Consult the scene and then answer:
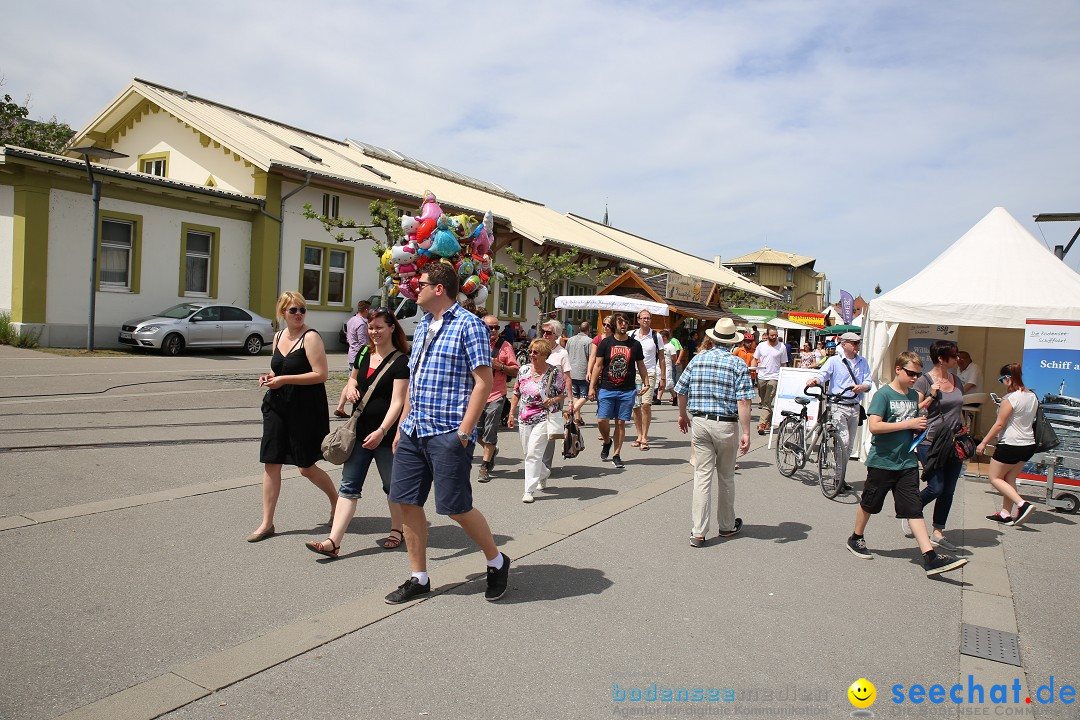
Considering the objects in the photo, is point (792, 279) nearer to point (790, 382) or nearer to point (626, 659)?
point (790, 382)

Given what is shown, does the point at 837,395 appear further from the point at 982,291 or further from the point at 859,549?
the point at 859,549

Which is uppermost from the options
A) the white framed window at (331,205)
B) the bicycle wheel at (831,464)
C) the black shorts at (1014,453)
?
the white framed window at (331,205)

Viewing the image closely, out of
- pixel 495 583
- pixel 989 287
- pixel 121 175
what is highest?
pixel 121 175

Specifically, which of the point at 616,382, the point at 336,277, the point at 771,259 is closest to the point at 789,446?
the point at 616,382

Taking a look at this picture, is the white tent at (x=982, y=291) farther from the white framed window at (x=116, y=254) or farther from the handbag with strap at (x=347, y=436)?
the white framed window at (x=116, y=254)

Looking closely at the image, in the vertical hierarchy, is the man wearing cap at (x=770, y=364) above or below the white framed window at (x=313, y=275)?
below

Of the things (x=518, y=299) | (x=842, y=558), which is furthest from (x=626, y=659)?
(x=518, y=299)

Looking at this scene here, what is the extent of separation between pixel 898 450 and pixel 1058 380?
4.03m

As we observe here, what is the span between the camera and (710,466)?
6078mm

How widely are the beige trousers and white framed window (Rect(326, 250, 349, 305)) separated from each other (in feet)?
66.6

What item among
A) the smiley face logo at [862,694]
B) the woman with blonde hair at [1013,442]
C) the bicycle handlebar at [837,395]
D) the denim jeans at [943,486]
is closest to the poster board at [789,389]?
the bicycle handlebar at [837,395]

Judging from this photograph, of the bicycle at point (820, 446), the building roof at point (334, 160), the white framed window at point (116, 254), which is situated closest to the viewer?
the bicycle at point (820, 446)

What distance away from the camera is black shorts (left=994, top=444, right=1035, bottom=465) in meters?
7.19

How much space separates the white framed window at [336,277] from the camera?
24719 millimetres
